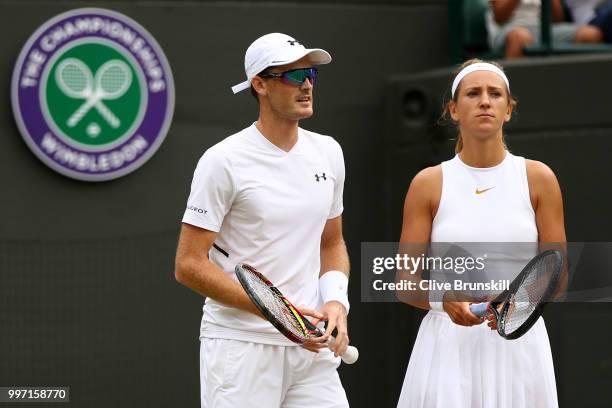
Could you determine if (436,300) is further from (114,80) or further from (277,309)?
(114,80)

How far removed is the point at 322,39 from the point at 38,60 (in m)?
1.62

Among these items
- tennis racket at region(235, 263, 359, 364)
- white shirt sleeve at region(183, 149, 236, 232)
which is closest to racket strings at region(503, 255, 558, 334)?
tennis racket at region(235, 263, 359, 364)

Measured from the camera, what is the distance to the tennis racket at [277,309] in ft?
13.9

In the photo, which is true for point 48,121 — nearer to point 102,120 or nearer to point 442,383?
point 102,120

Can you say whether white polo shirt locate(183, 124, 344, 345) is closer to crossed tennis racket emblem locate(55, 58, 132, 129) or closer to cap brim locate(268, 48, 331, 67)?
cap brim locate(268, 48, 331, 67)

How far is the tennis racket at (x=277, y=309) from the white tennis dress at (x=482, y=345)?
48 cm

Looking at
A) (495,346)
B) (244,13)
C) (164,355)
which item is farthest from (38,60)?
(495,346)

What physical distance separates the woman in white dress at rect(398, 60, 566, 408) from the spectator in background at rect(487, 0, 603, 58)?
98.9 inches

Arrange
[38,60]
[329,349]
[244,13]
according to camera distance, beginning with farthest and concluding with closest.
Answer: [244,13] → [38,60] → [329,349]

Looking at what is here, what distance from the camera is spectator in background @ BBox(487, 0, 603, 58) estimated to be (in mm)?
7398

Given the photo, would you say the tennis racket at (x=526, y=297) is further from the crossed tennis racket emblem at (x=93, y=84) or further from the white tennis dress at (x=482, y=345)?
the crossed tennis racket emblem at (x=93, y=84)

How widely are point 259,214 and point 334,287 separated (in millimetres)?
399

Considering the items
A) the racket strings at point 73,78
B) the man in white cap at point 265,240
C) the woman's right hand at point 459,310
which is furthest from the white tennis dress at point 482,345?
the racket strings at point 73,78

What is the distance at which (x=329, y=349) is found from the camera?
181 inches
